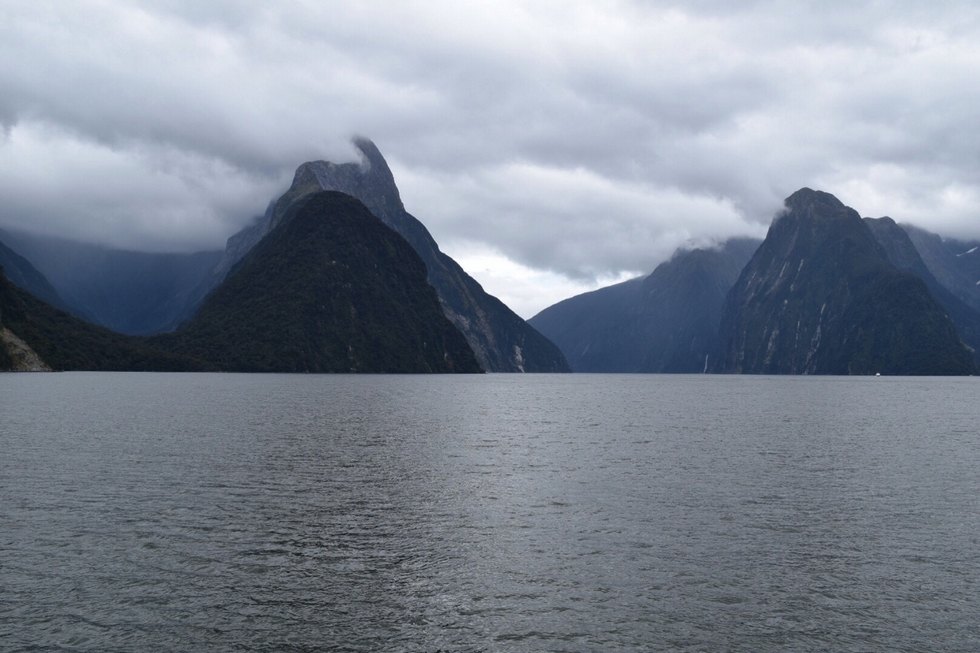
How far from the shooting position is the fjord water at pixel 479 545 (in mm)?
25125

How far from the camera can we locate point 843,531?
1531 inches

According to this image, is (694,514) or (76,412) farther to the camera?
(76,412)

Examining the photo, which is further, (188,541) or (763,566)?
(188,541)

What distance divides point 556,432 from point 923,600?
203 ft

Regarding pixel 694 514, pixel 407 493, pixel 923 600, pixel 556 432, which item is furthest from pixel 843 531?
pixel 556 432

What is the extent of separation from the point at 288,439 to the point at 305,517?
3630 cm

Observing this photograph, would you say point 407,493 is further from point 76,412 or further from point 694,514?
point 76,412

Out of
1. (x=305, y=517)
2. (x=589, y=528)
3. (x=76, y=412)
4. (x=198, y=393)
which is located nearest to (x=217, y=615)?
(x=305, y=517)

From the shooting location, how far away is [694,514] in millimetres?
42188

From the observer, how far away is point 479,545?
35781 millimetres

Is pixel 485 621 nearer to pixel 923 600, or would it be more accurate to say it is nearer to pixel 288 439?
pixel 923 600

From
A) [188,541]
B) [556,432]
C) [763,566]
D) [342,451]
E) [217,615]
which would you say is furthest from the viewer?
[556,432]

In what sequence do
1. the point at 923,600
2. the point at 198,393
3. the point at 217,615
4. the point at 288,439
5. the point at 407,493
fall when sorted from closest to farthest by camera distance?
the point at 217,615 < the point at 923,600 < the point at 407,493 < the point at 288,439 < the point at 198,393

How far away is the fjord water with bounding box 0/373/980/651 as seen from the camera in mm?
25125
